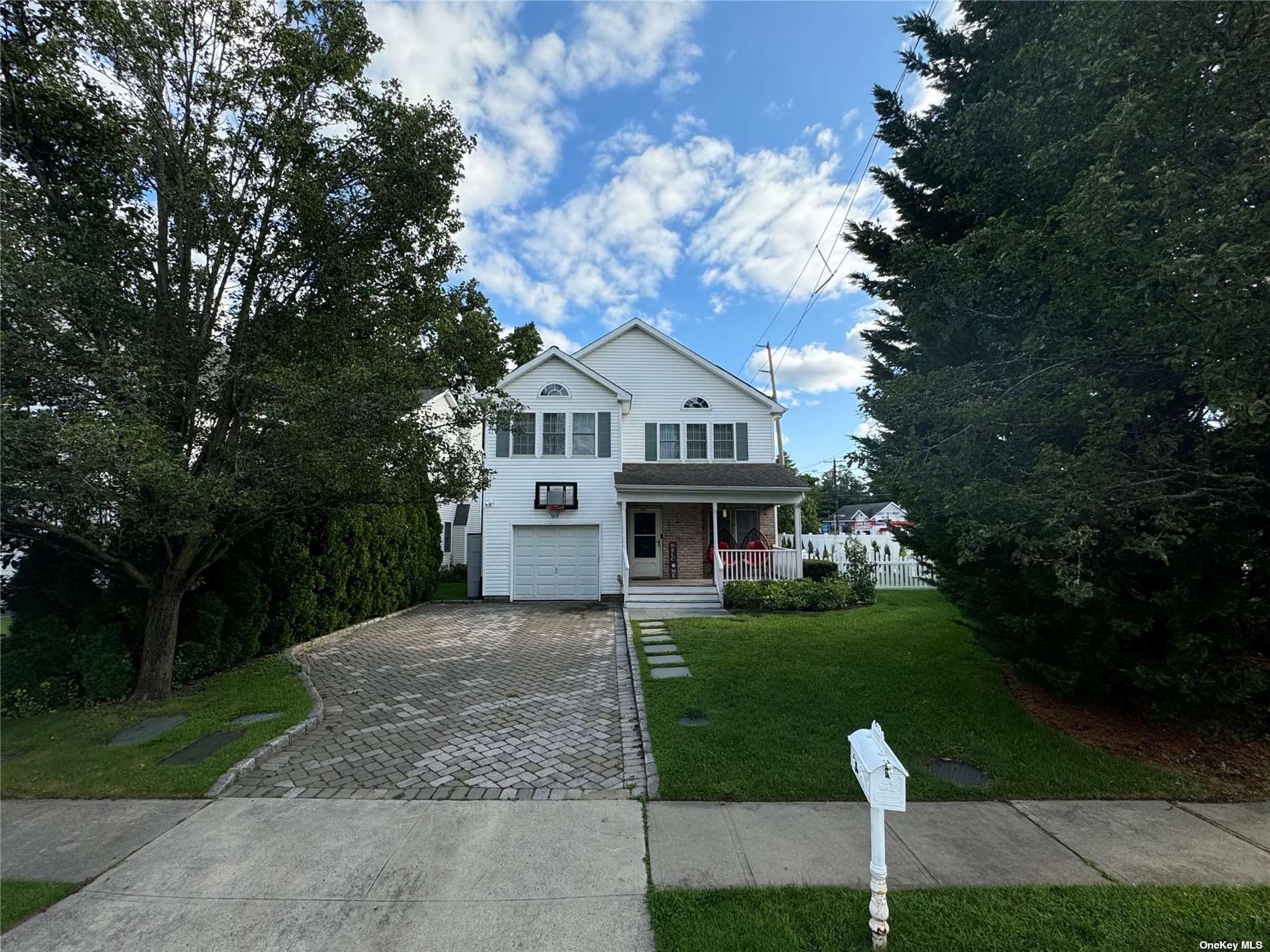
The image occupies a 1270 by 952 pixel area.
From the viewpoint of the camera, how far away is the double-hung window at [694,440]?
1611 centimetres

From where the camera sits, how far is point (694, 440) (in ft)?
53.2

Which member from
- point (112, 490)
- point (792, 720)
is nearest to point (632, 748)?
point (792, 720)

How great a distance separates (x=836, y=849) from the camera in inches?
128

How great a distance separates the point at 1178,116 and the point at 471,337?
7.23m

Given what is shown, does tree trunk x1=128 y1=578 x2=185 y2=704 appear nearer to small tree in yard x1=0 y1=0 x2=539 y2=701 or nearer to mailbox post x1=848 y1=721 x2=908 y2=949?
small tree in yard x1=0 y1=0 x2=539 y2=701

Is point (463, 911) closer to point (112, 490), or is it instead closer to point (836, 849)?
point (836, 849)

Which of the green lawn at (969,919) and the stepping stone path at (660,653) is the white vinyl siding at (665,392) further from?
the green lawn at (969,919)

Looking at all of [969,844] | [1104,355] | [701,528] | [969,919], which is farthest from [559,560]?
[969,919]

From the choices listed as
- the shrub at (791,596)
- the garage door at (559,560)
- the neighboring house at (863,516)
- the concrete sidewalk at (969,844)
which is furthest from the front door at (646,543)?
the neighboring house at (863,516)

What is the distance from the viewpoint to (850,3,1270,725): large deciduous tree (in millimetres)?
2979

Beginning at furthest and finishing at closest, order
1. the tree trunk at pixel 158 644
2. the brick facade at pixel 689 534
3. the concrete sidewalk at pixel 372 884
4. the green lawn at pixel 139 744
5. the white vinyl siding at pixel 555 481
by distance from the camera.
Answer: the brick facade at pixel 689 534
the white vinyl siding at pixel 555 481
the tree trunk at pixel 158 644
the green lawn at pixel 139 744
the concrete sidewalk at pixel 372 884

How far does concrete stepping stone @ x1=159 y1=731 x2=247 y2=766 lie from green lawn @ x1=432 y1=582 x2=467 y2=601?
10.2 m

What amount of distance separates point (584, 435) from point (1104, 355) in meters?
11.8

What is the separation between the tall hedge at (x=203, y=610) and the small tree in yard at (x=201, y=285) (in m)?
0.46
